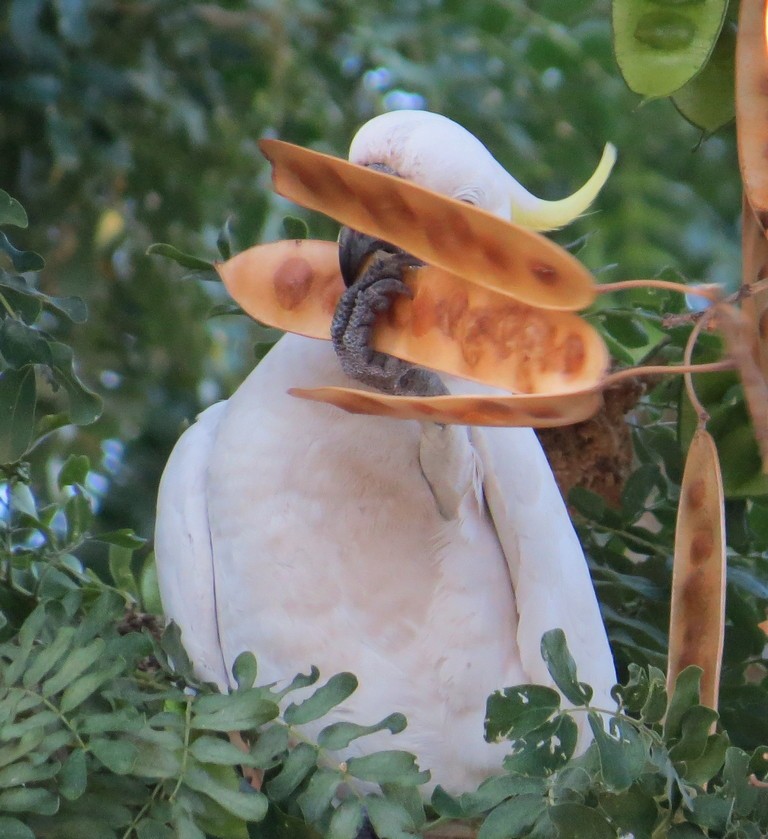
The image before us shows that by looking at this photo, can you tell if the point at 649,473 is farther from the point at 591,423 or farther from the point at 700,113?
the point at 700,113

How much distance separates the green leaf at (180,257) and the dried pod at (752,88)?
52 cm

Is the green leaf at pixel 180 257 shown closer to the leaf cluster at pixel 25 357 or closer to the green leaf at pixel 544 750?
the leaf cluster at pixel 25 357

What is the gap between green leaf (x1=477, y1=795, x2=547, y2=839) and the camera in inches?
31.3

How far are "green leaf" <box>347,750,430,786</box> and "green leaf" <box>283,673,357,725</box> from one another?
43mm

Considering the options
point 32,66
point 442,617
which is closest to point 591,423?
point 442,617

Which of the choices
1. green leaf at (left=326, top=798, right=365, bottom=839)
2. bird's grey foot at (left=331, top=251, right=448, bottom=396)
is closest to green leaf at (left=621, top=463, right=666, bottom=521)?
bird's grey foot at (left=331, top=251, right=448, bottom=396)

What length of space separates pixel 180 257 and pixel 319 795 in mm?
535

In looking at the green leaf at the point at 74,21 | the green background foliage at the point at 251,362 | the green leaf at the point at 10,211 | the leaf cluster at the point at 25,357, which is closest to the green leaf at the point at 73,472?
the green background foliage at the point at 251,362

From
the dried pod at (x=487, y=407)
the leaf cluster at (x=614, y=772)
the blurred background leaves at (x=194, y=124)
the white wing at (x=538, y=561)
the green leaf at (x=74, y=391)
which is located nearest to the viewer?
the dried pod at (x=487, y=407)

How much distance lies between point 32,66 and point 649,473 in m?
1.19

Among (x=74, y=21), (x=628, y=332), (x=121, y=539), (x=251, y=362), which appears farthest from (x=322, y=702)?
(x=251, y=362)

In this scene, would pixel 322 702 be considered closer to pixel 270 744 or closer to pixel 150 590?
pixel 270 744

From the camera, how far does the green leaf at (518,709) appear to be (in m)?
0.84

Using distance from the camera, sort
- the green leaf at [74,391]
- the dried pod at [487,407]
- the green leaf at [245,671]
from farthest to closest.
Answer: the green leaf at [74,391], the green leaf at [245,671], the dried pod at [487,407]
